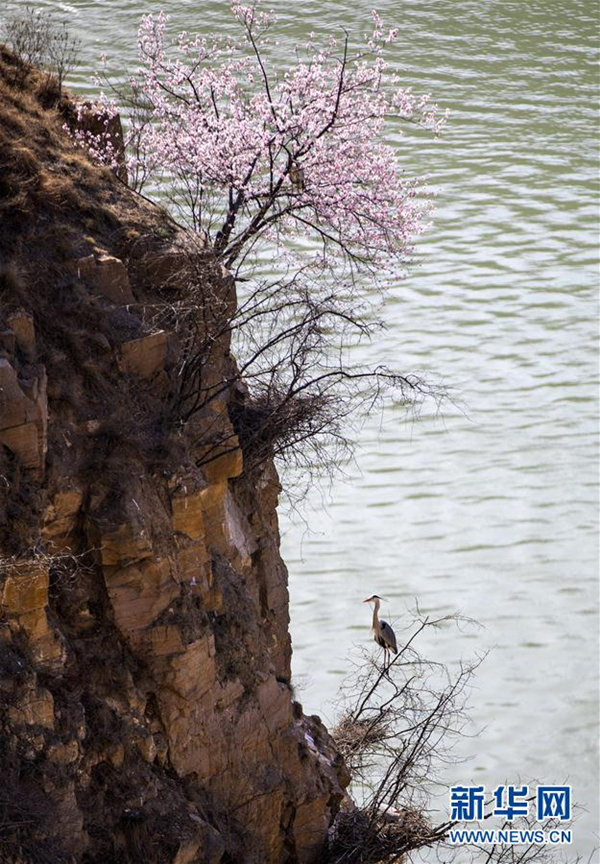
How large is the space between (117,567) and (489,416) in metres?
13.9

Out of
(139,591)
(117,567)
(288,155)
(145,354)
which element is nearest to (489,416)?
(288,155)

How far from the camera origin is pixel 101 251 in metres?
11.3

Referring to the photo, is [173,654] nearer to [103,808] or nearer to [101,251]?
[103,808]

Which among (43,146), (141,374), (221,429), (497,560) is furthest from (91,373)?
(497,560)

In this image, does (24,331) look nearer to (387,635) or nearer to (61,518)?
(61,518)

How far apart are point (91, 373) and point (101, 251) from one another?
3.58ft

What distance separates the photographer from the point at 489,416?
23.7m

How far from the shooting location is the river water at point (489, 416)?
62.5ft

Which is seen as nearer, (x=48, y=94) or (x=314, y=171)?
(x=48, y=94)

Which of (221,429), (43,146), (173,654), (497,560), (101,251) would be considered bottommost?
(497,560)

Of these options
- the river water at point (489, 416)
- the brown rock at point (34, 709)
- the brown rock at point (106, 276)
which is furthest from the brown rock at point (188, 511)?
the river water at point (489, 416)

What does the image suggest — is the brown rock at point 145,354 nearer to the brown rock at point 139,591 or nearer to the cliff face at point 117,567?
the cliff face at point 117,567

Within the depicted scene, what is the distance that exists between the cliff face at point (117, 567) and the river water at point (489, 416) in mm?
5996

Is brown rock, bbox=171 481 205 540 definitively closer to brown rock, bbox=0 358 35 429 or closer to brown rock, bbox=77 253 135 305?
brown rock, bbox=77 253 135 305
